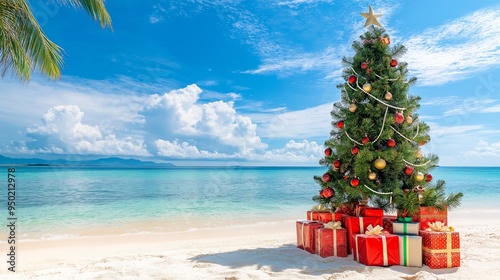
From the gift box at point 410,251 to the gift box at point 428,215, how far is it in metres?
0.44

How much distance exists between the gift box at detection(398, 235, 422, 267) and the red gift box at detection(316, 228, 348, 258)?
74cm

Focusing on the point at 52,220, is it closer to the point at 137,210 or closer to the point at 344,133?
the point at 137,210

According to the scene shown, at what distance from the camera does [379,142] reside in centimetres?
456

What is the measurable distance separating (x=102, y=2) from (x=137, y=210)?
10.1 meters

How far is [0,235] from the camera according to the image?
9.03 meters

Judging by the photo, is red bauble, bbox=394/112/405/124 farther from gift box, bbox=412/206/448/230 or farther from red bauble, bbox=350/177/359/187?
gift box, bbox=412/206/448/230

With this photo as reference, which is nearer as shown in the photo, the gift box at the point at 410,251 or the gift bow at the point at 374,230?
the gift box at the point at 410,251

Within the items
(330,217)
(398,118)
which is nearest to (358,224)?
(330,217)

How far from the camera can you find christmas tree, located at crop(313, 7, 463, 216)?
4.41 meters

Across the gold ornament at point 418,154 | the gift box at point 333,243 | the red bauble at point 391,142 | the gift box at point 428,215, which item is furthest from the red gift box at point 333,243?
the gold ornament at point 418,154

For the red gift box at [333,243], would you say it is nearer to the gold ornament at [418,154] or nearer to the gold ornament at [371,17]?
the gold ornament at [418,154]

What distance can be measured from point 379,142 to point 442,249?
5.01ft

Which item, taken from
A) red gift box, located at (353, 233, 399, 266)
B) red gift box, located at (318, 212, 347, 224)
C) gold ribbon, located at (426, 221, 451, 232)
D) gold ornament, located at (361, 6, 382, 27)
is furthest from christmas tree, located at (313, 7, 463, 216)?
red gift box, located at (353, 233, 399, 266)

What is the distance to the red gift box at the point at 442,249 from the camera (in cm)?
392
